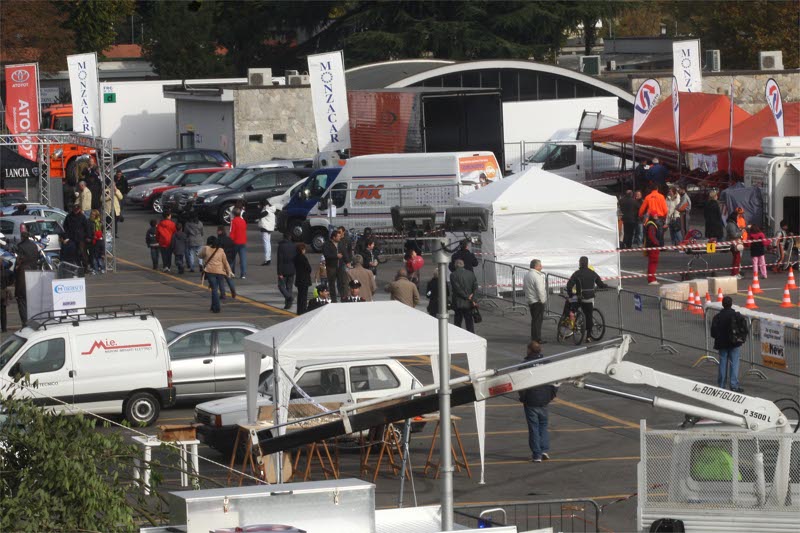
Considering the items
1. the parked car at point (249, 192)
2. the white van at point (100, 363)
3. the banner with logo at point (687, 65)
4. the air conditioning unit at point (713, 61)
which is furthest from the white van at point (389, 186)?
the air conditioning unit at point (713, 61)

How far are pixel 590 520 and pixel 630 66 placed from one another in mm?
68483

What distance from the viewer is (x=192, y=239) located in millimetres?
→ 34625

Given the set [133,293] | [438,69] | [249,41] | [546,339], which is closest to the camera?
[546,339]

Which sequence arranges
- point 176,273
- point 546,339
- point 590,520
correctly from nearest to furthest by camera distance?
point 590,520
point 546,339
point 176,273

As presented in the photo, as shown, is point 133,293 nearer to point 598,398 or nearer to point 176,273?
point 176,273

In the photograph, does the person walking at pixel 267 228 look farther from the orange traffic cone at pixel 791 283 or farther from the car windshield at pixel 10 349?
the car windshield at pixel 10 349

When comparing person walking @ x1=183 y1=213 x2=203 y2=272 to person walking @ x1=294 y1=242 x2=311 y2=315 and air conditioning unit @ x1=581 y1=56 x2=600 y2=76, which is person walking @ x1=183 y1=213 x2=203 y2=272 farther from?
air conditioning unit @ x1=581 y1=56 x2=600 y2=76

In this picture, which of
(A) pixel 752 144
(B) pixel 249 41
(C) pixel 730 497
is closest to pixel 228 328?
(C) pixel 730 497

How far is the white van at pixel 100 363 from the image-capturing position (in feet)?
65.7

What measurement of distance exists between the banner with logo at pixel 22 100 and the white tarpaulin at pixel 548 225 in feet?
62.9

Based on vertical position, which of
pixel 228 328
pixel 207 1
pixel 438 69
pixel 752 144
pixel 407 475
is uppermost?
pixel 207 1

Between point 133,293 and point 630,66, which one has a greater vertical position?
point 630,66

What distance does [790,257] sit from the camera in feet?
105

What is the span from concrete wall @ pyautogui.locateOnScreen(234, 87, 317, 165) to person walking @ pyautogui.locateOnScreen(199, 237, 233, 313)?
2455cm
